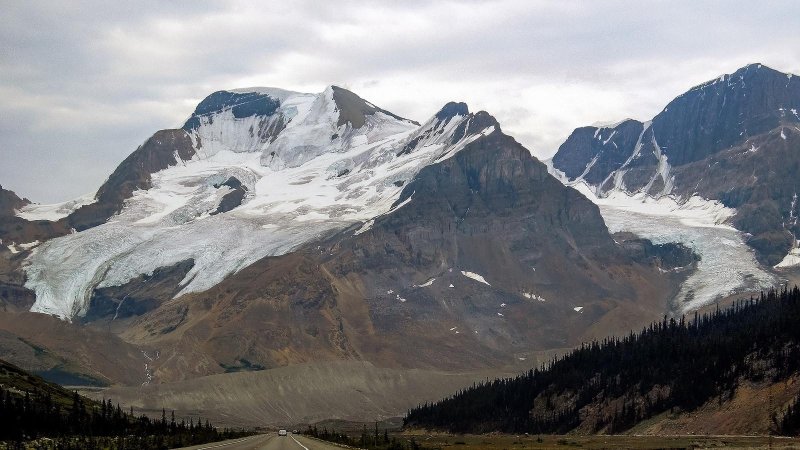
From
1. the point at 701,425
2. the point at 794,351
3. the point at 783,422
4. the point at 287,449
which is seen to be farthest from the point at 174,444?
the point at 794,351

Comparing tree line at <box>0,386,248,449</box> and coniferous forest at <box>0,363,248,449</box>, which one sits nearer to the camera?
coniferous forest at <box>0,363,248,449</box>

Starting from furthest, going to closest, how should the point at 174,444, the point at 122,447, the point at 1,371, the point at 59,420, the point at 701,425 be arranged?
the point at 1,371, the point at 701,425, the point at 59,420, the point at 174,444, the point at 122,447

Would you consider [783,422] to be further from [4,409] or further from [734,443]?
[4,409]

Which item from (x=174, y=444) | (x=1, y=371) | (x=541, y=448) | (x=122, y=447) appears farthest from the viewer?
(x=1, y=371)

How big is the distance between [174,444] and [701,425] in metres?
81.4

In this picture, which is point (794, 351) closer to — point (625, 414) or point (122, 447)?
point (625, 414)

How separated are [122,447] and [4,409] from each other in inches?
918

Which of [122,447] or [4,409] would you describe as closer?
[122,447]

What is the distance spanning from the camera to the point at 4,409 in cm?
12162

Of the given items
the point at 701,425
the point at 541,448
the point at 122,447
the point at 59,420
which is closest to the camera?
the point at 122,447

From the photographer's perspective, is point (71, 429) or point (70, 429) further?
point (71, 429)

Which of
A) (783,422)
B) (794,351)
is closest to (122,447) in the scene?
(783,422)

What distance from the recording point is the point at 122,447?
104 m

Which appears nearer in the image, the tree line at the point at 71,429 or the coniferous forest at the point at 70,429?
the coniferous forest at the point at 70,429
